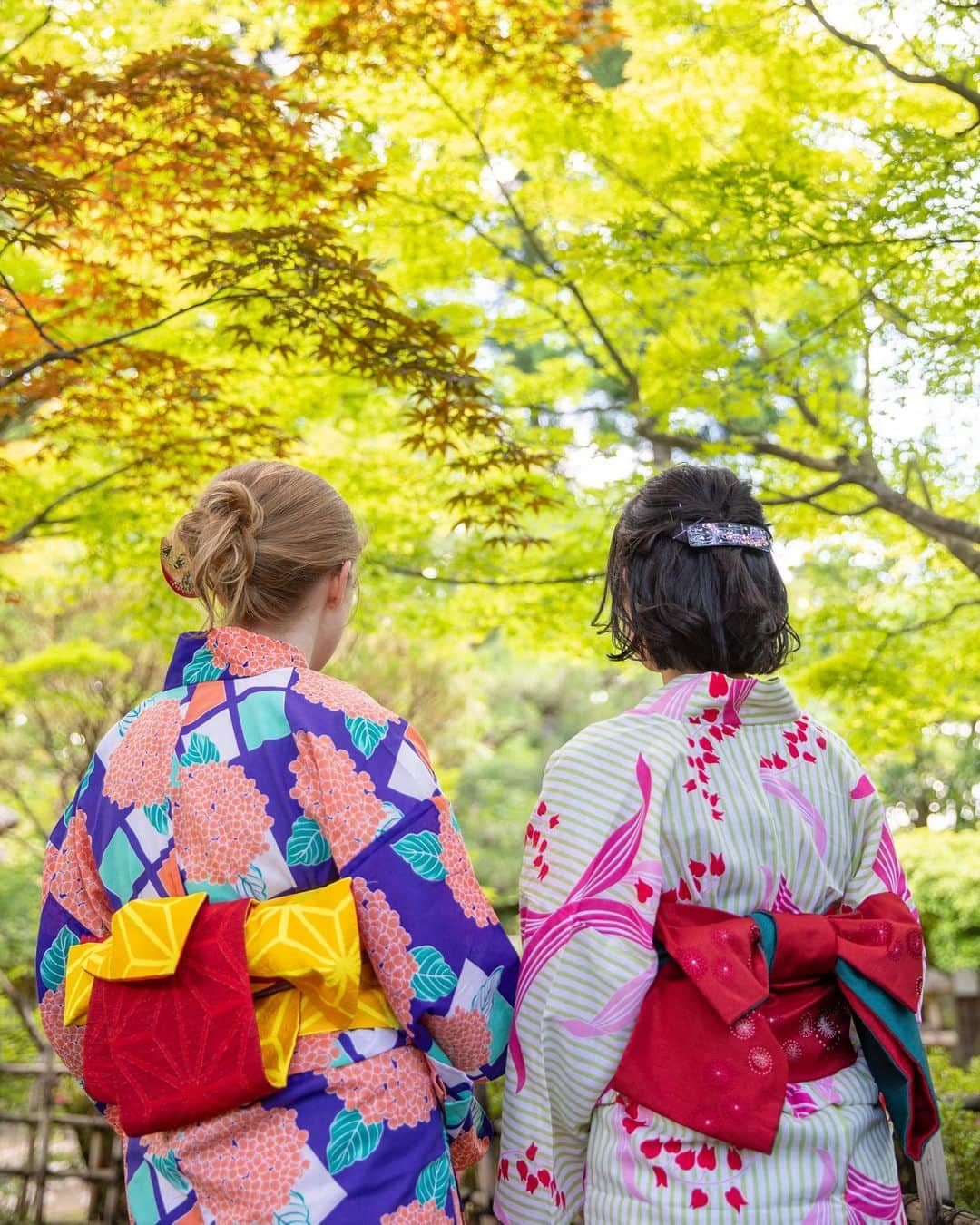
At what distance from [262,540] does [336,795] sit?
1.38ft

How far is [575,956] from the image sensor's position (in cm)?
164

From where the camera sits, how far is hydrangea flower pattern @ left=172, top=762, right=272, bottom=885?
1.65 meters

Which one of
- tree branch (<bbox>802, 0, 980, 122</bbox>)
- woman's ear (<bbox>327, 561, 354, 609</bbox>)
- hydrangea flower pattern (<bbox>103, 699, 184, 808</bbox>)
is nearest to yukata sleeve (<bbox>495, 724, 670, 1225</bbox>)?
woman's ear (<bbox>327, 561, 354, 609</bbox>)

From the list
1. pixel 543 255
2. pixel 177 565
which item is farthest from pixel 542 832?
pixel 543 255

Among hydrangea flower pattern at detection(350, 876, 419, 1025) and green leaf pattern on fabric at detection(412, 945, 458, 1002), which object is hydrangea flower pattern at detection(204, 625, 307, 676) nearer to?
hydrangea flower pattern at detection(350, 876, 419, 1025)

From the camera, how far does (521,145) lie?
17.3 feet

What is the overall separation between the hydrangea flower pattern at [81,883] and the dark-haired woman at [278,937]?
0.04 meters

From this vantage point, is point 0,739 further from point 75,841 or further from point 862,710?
point 75,841

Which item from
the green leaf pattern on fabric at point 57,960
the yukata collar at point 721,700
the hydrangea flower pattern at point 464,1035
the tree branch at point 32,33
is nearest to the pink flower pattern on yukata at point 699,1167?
the hydrangea flower pattern at point 464,1035

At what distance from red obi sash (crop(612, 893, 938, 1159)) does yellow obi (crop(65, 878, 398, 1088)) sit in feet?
1.35

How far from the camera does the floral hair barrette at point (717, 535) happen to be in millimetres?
1773

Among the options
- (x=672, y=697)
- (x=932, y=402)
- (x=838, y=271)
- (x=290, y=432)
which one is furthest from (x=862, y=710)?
(x=672, y=697)

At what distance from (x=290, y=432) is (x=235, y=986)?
13.9 feet

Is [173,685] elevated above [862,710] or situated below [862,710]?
above
